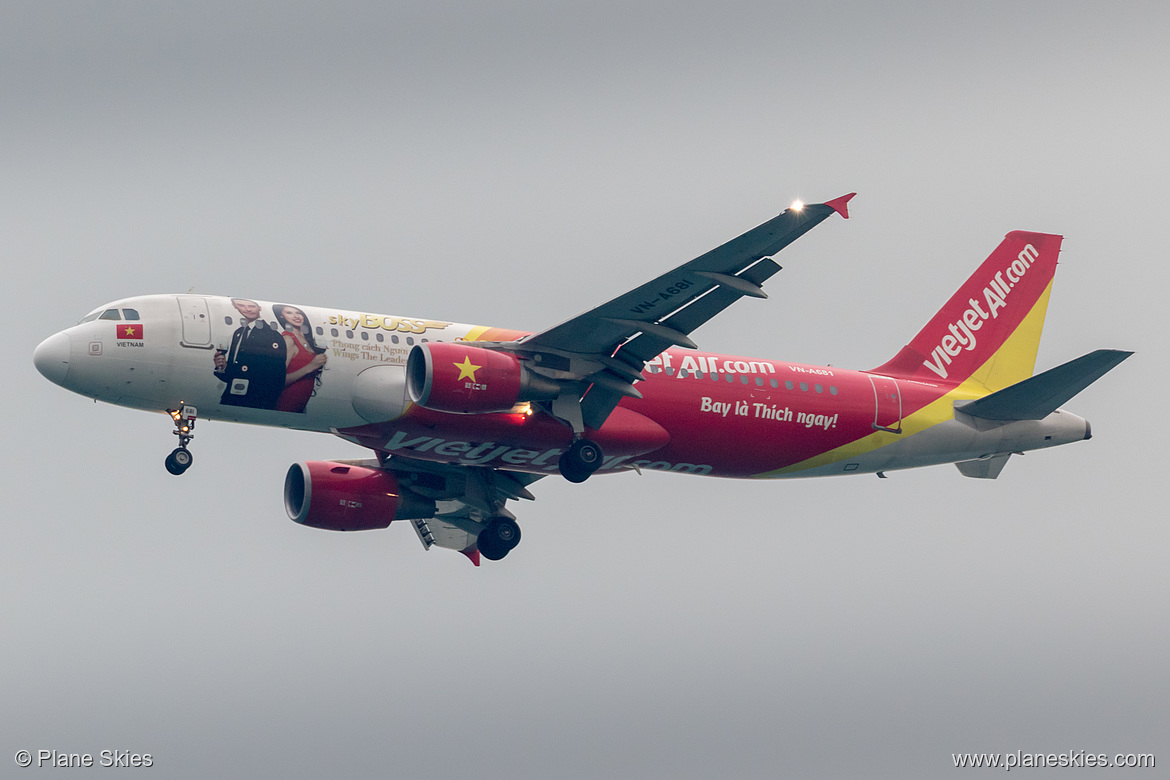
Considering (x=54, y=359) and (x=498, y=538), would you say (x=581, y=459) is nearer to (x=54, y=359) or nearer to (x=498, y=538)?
(x=498, y=538)

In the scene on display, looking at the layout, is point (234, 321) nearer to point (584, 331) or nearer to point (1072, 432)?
point (584, 331)

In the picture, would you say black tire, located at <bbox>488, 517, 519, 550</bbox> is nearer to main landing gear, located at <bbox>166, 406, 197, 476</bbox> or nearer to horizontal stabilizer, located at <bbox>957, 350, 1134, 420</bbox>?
main landing gear, located at <bbox>166, 406, 197, 476</bbox>

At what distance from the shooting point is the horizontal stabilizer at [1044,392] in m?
36.4

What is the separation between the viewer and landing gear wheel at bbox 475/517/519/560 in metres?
41.7

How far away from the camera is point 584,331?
34.6m

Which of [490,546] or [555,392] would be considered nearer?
[555,392]

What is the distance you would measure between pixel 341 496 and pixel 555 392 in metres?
A: 8.34

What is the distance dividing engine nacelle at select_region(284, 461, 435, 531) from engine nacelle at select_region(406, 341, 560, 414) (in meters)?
6.61

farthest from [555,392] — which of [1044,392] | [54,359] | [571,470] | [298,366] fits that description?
[1044,392]

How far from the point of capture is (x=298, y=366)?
3422cm

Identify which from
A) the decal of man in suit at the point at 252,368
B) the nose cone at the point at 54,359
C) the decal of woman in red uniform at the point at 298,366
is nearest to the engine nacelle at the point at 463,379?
the decal of woman in red uniform at the point at 298,366

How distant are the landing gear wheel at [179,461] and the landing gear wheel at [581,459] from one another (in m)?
9.56

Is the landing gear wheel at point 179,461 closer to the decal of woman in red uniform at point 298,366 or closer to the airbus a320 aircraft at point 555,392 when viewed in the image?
the airbus a320 aircraft at point 555,392

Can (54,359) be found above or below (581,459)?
above
